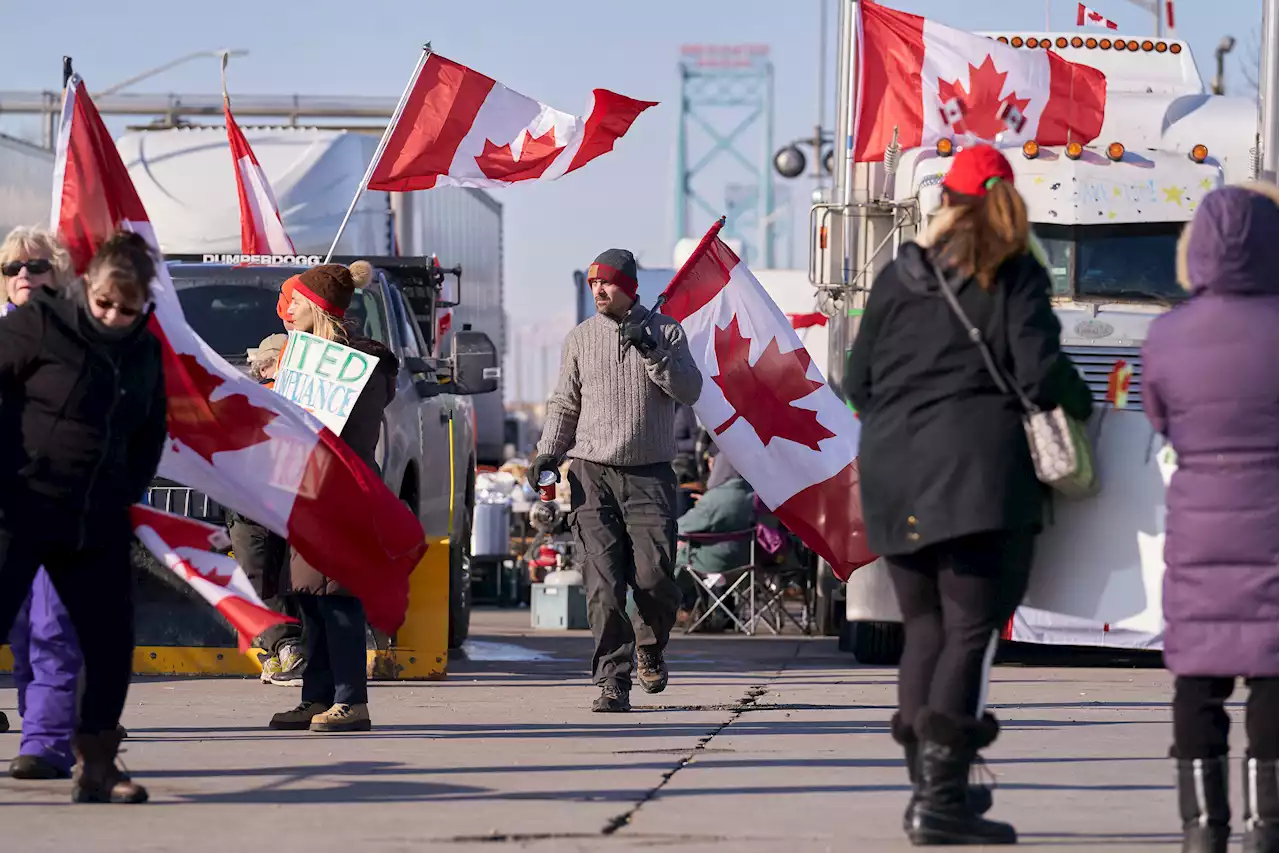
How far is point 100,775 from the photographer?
22.7ft

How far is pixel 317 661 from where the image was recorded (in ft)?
31.1

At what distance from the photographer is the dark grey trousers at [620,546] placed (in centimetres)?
1024

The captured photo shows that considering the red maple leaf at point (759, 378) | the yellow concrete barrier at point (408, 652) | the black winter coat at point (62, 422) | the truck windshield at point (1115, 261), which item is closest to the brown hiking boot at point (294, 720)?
the yellow concrete barrier at point (408, 652)

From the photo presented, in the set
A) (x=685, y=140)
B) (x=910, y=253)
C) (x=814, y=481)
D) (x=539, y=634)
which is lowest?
(x=539, y=634)

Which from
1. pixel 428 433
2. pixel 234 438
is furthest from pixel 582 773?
pixel 428 433

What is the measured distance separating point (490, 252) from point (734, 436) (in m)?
18.4

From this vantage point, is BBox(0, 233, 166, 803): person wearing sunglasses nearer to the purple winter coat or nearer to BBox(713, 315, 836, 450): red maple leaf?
the purple winter coat

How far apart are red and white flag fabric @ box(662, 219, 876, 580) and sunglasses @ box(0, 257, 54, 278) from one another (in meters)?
4.13

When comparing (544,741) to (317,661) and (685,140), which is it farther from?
(685,140)

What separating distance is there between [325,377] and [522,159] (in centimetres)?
397

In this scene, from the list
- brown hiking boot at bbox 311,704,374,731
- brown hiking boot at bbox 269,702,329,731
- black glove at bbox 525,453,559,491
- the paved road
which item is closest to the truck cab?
the paved road

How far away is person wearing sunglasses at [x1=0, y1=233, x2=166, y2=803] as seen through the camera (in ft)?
21.9

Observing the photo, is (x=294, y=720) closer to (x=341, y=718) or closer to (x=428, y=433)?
(x=341, y=718)

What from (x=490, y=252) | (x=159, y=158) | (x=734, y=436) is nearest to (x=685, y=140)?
(x=490, y=252)
